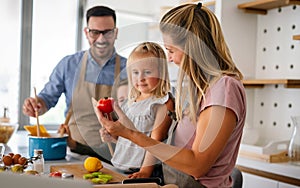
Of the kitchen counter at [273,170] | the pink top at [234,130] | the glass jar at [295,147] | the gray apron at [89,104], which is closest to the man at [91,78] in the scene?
Answer: the gray apron at [89,104]

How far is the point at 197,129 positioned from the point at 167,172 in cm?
16

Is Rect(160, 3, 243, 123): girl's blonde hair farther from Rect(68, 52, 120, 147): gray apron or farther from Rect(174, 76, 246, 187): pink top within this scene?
Rect(68, 52, 120, 147): gray apron

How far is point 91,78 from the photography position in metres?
1.39

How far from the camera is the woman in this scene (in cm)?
109

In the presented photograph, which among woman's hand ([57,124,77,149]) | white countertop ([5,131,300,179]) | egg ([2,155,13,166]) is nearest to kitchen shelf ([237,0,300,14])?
white countertop ([5,131,300,179])

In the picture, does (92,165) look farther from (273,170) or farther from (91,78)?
(273,170)

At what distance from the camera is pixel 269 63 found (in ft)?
8.41

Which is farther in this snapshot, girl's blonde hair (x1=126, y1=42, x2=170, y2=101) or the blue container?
the blue container

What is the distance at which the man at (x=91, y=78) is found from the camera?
4.10 feet

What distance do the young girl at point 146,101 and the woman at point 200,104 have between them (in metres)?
0.04

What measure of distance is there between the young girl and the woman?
0.12ft

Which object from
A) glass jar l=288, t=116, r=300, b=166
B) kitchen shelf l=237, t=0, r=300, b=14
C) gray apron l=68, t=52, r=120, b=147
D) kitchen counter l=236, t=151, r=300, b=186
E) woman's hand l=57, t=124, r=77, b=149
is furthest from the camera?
kitchen shelf l=237, t=0, r=300, b=14

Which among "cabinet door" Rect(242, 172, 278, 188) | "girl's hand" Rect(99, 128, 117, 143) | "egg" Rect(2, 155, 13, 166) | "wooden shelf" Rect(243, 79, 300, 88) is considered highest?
"wooden shelf" Rect(243, 79, 300, 88)

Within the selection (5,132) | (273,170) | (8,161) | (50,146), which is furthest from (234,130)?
(5,132)
